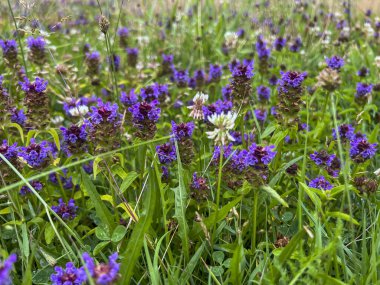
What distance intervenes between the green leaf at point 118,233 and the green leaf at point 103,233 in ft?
0.21

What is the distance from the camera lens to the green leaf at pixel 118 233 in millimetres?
1964

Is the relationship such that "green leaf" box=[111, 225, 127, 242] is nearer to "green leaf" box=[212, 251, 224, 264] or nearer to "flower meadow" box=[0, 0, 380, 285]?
"flower meadow" box=[0, 0, 380, 285]

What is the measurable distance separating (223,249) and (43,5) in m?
3.49

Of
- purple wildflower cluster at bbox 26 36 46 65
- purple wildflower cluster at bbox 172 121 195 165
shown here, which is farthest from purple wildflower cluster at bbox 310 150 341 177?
purple wildflower cluster at bbox 26 36 46 65

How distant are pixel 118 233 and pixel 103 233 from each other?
0.10 m

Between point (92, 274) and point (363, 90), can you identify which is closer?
point (92, 274)

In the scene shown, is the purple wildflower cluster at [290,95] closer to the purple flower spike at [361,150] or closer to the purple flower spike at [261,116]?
the purple flower spike at [361,150]

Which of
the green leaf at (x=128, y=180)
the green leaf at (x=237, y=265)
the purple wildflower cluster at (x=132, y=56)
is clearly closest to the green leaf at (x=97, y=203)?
the green leaf at (x=128, y=180)

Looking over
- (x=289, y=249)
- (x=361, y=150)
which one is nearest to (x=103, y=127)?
(x=289, y=249)

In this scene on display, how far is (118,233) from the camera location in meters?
A: 1.98

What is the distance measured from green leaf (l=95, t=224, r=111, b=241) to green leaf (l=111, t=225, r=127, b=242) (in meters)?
0.06

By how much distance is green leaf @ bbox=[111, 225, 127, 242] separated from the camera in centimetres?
196

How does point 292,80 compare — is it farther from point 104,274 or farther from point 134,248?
point 104,274

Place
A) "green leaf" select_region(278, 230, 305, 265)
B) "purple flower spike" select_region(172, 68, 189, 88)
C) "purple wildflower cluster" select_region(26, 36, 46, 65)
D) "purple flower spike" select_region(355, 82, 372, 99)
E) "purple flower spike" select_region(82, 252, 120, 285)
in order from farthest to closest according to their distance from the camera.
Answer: "purple flower spike" select_region(172, 68, 189, 88), "purple wildflower cluster" select_region(26, 36, 46, 65), "purple flower spike" select_region(355, 82, 372, 99), "green leaf" select_region(278, 230, 305, 265), "purple flower spike" select_region(82, 252, 120, 285)
